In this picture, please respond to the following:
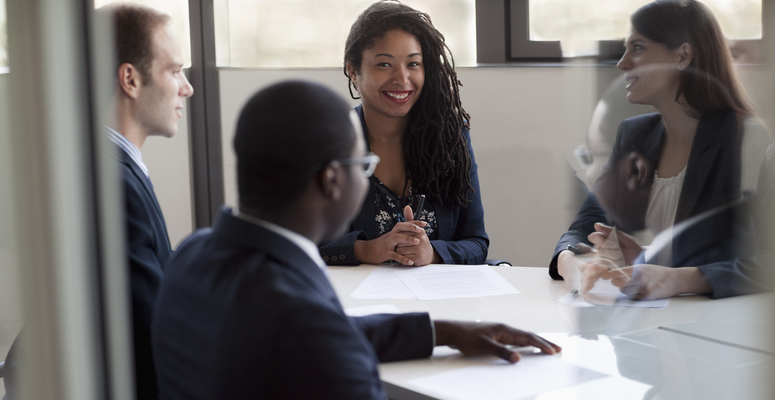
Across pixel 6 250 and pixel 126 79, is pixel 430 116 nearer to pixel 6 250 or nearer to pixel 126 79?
pixel 126 79

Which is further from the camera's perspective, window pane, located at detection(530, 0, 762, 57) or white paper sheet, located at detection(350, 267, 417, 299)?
white paper sheet, located at detection(350, 267, 417, 299)

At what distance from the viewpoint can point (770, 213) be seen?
283 millimetres

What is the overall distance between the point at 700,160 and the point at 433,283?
2.03 ft

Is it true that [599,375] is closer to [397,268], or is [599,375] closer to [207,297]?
[207,297]

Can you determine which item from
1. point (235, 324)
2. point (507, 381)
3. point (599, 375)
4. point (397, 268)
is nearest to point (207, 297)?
point (235, 324)

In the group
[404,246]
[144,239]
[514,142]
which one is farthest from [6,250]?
[514,142]

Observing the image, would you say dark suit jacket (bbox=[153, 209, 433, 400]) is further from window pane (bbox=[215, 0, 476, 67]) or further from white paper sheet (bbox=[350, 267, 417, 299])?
window pane (bbox=[215, 0, 476, 67])

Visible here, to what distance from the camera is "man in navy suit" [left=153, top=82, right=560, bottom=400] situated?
0.51m

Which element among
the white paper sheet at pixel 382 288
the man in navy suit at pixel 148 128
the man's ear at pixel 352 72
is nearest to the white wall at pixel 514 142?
the man's ear at pixel 352 72

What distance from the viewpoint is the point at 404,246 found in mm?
1408

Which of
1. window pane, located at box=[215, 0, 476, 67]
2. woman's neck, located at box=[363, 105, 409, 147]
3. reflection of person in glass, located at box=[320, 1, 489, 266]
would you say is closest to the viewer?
reflection of person in glass, located at box=[320, 1, 489, 266]

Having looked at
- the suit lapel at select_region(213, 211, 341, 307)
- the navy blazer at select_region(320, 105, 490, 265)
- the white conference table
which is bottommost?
the white conference table

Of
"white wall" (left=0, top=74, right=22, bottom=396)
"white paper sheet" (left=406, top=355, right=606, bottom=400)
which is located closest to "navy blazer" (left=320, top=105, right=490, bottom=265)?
"white paper sheet" (left=406, top=355, right=606, bottom=400)

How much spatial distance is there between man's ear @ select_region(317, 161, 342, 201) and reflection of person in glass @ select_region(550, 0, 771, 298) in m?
0.31
